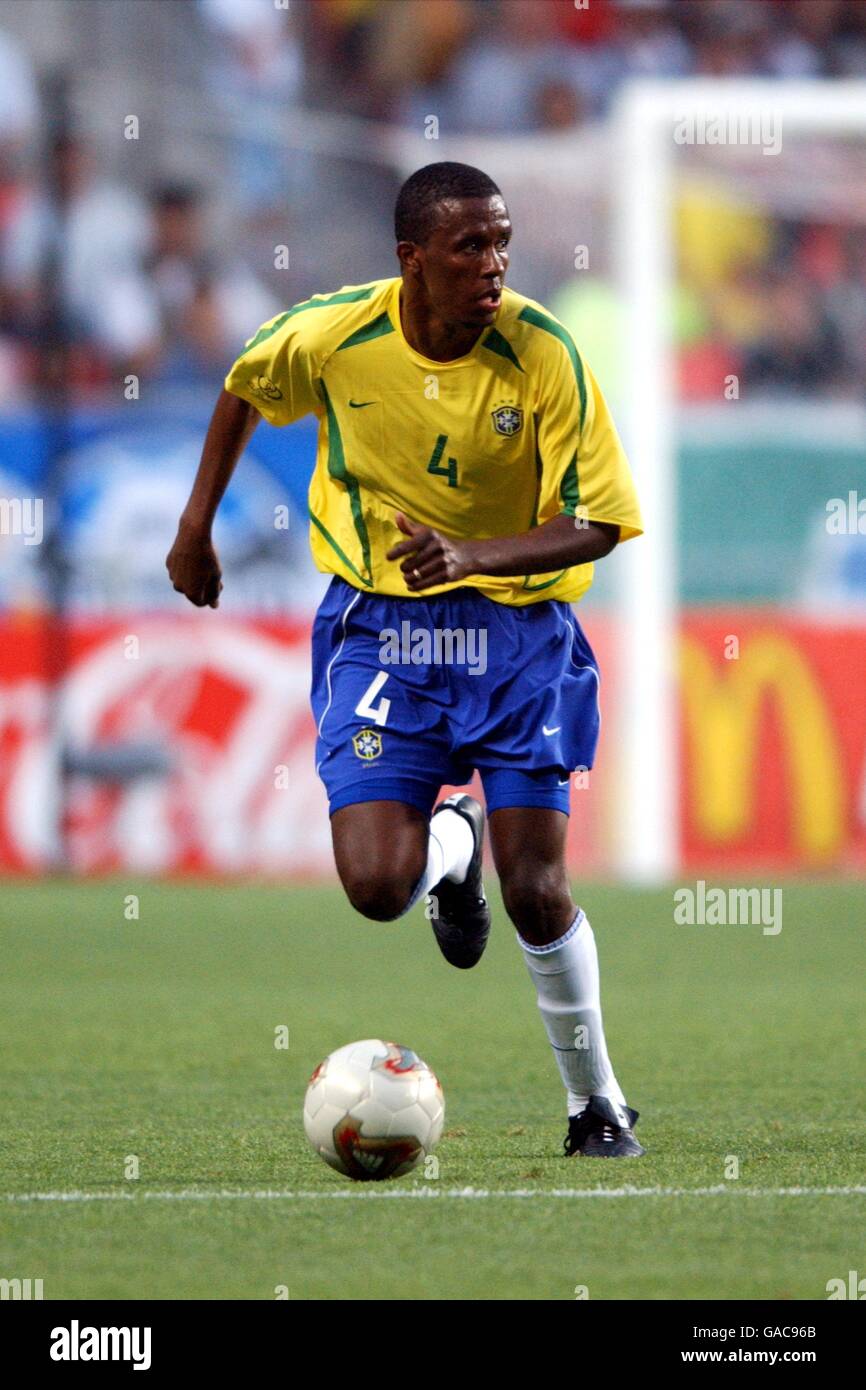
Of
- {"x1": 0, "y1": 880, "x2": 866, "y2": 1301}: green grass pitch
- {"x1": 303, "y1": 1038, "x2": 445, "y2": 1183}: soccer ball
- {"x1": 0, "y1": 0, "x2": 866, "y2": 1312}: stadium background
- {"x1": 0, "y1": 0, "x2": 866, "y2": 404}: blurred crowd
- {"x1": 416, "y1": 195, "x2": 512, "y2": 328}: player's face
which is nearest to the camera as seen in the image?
{"x1": 0, "y1": 880, "x2": 866, "y2": 1301}: green grass pitch

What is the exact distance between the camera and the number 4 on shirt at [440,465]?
556cm

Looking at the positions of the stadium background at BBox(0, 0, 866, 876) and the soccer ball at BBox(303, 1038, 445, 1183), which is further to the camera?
the stadium background at BBox(0, 0, 866, 876)

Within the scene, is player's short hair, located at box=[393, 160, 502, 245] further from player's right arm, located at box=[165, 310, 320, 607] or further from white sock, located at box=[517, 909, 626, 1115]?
white sock, located at box=[517, 909, 626, 1115]

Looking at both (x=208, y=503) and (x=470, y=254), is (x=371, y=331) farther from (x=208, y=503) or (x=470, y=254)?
(x=208, y=503)

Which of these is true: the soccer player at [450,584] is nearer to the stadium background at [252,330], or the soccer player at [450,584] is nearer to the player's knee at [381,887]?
the player's knee at [381,887]


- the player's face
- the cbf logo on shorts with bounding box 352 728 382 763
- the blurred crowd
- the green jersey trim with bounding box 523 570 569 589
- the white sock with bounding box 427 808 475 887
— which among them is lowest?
the white sock with bounding box 427 808 475 887

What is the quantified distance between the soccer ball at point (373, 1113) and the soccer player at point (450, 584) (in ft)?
1.61

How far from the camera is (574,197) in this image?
15570 millimetres

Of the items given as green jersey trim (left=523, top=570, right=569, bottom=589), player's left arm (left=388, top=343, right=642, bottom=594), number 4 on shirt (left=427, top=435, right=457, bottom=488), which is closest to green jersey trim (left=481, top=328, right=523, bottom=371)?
player's left arm (left=388, top=343, right=642, bottom=594)

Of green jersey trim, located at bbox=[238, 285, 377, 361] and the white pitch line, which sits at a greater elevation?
A: green jersey trim, located at bbox=[238, 285, 377, 361]

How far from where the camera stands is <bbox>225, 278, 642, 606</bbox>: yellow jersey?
18.0ft

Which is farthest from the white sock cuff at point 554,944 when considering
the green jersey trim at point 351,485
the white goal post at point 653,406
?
the white goal post at point 653,406

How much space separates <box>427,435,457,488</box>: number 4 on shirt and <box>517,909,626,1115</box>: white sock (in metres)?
1.07

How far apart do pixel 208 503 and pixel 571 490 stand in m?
0.86
